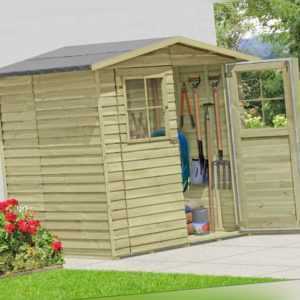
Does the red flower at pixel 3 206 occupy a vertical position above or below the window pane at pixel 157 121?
below

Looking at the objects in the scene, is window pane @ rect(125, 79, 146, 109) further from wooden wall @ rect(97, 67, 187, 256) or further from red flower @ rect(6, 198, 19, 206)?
red flower @ rect(6, 198, 19, 206)

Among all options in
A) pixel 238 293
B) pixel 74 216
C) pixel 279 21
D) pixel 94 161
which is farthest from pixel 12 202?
pixel 279 21

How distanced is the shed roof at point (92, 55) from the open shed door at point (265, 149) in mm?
468

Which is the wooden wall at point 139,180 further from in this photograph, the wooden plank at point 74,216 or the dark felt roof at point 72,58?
the dark felt roof at point 72,58

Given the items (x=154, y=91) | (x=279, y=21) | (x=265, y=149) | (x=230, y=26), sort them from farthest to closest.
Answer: (x=230, y=26)
(x=279, y=21)
(x=265, y=149)
(x=154, y=91)

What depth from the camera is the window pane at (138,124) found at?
13844 millimetres

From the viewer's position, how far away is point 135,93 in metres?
13.9

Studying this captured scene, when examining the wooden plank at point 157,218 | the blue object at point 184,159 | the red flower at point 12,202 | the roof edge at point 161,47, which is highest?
the roof edge at point 161,47

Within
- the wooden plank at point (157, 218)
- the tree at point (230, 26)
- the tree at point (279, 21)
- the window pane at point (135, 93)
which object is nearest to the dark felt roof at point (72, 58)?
the window pane at point (135, 93)

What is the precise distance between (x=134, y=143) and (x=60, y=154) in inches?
33.7

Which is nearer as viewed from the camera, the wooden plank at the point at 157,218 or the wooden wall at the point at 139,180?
the wooden wall at the point at 139,180

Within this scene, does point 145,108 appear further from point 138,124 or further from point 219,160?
point 219,160

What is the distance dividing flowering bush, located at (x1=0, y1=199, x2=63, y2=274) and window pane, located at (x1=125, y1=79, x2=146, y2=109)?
1731mm

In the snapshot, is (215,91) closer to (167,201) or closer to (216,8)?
(167,201)
